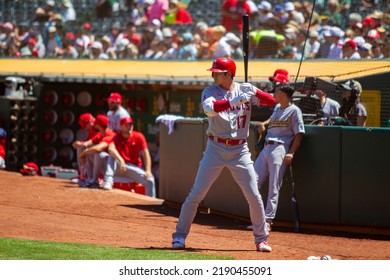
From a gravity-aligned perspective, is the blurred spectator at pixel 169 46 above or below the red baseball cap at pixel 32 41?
above

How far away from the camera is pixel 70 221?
11.3m

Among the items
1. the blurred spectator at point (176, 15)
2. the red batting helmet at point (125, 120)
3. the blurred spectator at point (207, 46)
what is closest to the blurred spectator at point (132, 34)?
the blurred spectator at point (176, 15)

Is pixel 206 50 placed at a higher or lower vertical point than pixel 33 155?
higher

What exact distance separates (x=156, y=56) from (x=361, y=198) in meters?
9.49

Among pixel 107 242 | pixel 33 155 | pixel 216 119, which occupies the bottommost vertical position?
pixel 33 155

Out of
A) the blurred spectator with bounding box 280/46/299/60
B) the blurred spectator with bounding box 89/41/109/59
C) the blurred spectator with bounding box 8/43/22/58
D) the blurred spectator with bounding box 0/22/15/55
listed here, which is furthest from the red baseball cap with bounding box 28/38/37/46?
the blurred spectator with bounding box 280/46/299/60

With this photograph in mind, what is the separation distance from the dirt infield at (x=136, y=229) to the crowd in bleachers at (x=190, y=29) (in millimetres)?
4441

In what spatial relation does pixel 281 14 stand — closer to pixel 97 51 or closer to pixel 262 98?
pixel 97 51

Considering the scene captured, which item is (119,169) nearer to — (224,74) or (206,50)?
(206,50)

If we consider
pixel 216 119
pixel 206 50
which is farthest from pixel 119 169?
pixel 216 119

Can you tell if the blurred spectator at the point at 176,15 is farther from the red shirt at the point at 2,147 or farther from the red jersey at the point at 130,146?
the red jersey at the point at 130,146

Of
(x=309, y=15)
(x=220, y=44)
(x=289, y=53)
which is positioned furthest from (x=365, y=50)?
(x=220, y=44)

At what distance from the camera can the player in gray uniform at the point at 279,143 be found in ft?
36.1
